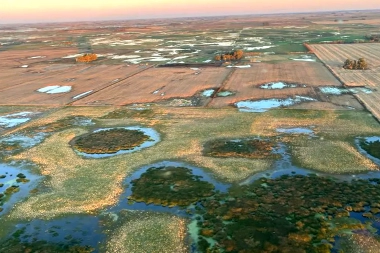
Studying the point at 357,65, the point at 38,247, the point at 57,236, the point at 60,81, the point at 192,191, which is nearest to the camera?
the point at 38,247

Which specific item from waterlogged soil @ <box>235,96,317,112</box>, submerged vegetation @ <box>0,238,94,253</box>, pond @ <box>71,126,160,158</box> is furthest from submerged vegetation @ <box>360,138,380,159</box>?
submerged vegetation @ <box>0,238,94,253</box>

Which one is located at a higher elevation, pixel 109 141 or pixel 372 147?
pixel 109 141

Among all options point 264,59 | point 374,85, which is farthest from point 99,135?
point 264,59

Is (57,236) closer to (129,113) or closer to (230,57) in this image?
(129,113)

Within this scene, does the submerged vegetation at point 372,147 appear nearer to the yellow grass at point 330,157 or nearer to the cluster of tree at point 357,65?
the yellow grass at point 330,157

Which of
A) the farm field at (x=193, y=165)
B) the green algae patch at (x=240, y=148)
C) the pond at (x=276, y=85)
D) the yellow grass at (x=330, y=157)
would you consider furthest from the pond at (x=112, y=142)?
the pond at (x=276, y=85)

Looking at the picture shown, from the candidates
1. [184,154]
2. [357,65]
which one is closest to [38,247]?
[184,154]
